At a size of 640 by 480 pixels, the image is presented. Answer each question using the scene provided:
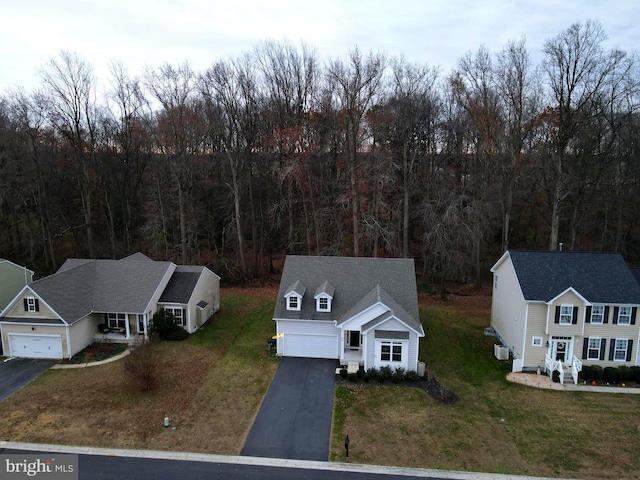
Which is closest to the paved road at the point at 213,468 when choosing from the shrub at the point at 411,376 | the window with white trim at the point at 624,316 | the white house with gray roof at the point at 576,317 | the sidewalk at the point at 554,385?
the shrub at the point at 411,376

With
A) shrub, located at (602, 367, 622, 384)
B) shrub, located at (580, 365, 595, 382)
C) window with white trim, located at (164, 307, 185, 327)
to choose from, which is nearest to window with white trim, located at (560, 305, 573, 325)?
shrub, located at (580, 365, 595, 382)

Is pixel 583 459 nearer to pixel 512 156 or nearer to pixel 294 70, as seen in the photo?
pixel 512 156

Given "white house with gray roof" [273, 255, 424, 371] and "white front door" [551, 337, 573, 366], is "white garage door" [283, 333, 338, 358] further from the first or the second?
"white front door" [551, 337, 573, 366]

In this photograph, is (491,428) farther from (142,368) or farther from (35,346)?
(35,346)

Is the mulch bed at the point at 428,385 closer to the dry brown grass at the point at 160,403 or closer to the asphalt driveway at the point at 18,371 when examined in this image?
the dry brown grass at the point at 160,403

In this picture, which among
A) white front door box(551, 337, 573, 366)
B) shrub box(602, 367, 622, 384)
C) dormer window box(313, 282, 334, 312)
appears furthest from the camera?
dormer window box(313, 282, 334, 312)

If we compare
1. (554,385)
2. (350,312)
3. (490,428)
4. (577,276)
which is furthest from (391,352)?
(577,276)
